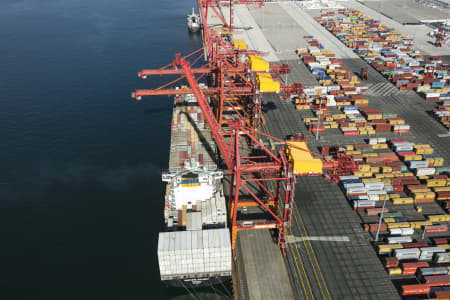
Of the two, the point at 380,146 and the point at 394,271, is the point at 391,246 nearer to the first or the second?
the point at 394,271

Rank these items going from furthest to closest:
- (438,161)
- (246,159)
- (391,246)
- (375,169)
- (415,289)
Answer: (438,161) → (246,159) → (375,169) → (391,246) → (415,289)

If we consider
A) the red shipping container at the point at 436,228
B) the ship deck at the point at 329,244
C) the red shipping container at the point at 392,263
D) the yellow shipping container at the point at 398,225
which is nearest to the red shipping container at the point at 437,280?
the red shipping container at the point at 392,263

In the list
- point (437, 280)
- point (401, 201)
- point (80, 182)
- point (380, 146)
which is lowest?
point (437, 280)

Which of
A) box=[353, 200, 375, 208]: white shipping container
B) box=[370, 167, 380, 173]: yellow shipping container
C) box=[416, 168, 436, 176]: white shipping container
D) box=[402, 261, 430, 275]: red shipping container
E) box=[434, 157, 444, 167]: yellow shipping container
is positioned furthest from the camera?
box=[434, 157, 444, 167]: yellow shipping container

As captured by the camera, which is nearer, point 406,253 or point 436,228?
point 406,253

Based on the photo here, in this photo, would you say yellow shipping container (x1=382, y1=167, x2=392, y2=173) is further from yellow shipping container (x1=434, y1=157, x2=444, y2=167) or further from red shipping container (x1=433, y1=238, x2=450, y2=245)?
red shipping container (x1=433, y1=238, x2=450, y2=245)

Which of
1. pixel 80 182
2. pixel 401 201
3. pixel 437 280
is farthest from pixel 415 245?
pixel 80 182

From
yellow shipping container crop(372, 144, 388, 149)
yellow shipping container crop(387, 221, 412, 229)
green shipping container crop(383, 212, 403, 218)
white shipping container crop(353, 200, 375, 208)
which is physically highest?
yellow shipping container crop(372, 144, 388, 149)

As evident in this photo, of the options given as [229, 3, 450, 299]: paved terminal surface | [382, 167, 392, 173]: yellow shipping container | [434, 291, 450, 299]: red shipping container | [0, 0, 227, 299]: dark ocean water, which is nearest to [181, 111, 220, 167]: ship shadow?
[0, 0, 227, 299]: dark ocean water

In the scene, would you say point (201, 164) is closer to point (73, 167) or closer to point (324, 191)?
point (324, 191)
